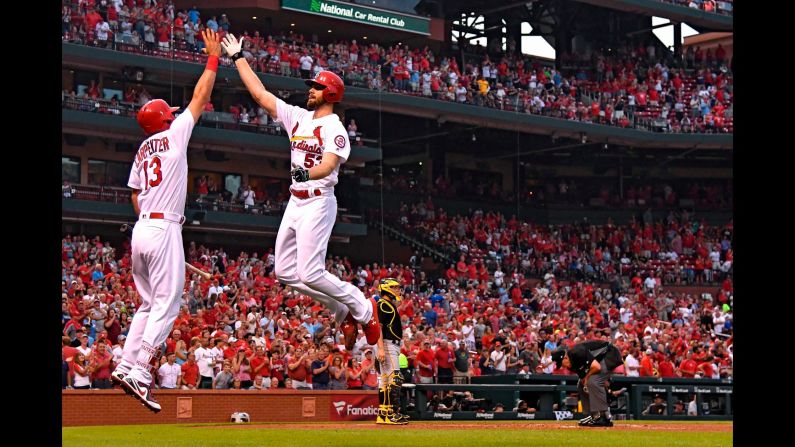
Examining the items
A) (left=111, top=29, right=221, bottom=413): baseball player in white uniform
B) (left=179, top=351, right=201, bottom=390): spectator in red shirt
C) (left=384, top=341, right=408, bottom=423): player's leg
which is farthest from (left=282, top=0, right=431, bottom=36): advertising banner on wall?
(left=111, top=29, right=221, bottom=413): baseball player in white uniform

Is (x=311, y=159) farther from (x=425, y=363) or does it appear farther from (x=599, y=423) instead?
(x=425, y=363)

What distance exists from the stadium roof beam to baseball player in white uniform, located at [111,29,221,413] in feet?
121

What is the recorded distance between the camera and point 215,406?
60.3 ft

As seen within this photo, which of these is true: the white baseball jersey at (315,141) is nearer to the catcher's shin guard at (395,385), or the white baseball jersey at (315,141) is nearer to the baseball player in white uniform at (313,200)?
the baseball player in white uniform at (313,200)

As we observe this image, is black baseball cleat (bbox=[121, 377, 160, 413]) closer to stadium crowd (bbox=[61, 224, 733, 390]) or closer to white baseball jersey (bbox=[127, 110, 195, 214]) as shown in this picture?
white baseball jersey (bbox=[127, 110, 195, 214])

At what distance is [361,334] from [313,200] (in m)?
12.4

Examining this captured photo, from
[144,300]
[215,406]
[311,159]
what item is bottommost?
[215,406]

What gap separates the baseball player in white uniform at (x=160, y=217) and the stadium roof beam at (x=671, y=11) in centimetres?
3675

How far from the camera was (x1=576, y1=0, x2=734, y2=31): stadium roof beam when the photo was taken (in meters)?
46.2

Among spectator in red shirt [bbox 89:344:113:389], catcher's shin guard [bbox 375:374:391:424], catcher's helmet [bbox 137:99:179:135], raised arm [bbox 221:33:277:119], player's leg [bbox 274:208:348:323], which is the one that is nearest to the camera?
catcher's helmet [bbox 137:99:179:135]

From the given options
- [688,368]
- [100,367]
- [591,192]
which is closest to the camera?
[100,367]

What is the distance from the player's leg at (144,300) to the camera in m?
10.1

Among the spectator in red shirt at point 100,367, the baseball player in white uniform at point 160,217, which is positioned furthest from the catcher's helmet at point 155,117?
the spectator in red shirt at point 100,367

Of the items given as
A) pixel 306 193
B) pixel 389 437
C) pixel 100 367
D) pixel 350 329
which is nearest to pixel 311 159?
pixel 306 193
